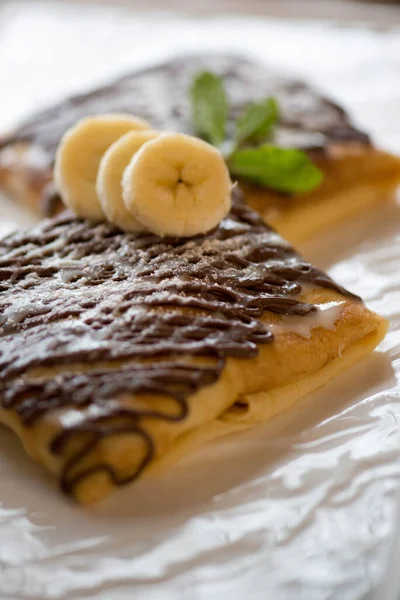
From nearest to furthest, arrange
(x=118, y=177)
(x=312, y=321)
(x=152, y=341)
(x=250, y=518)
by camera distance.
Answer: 1. (x=250, y=518)
2. (x=152, y=341)
3. (x=312, y=321)
4. (x=118, y=177)

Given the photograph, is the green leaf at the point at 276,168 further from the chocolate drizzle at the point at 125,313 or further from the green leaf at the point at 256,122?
the chocolate drizzle at the point at 125,313

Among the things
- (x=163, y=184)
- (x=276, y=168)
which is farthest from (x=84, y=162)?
(x=276, y=168)

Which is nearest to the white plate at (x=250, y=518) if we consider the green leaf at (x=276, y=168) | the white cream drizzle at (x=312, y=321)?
the white cream drizzle at (x=312, y=321)

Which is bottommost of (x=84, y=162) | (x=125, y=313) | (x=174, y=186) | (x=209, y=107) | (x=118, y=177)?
(x=125, y=313)

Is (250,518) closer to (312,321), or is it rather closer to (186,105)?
(312,321)

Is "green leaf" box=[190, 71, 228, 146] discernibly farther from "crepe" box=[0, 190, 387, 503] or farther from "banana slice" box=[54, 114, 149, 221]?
"crepe" box=[0, 190, 387, 503]

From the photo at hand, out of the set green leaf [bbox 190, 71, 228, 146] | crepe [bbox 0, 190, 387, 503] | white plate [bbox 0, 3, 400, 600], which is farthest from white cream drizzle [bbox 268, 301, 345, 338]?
green leaf [bbox 190, 71, 228, 146]
